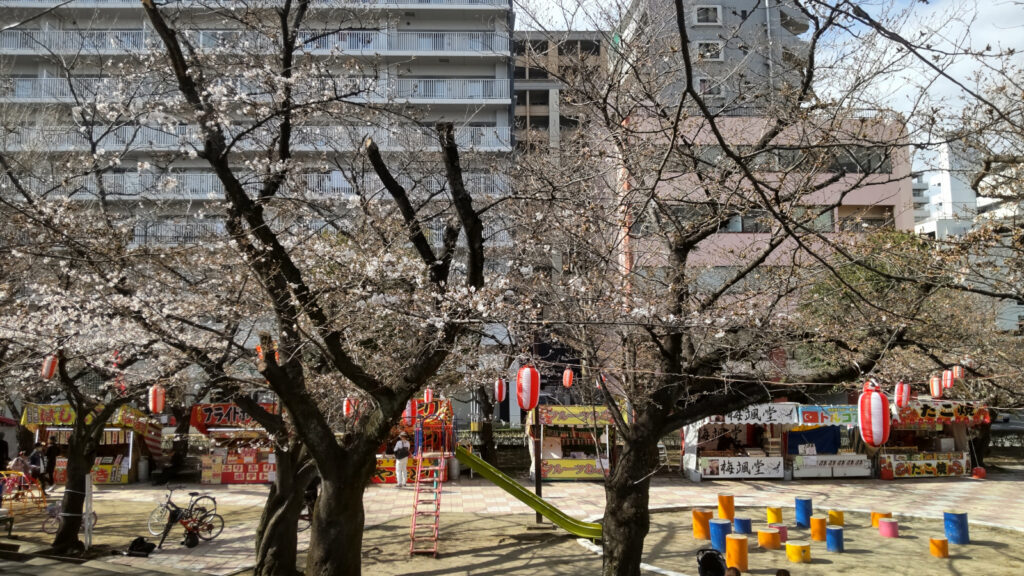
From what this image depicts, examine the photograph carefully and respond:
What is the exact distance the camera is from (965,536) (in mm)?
12219

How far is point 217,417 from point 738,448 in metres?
16.5

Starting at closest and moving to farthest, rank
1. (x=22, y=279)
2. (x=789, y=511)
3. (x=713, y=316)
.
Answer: (x=713, y=316), (x=22, y=279), (x=789, y=511)

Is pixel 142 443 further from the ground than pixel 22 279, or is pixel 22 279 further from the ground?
pixel 22 279

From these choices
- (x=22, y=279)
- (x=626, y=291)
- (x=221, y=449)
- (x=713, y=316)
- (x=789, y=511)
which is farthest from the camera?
(x=221, y=449)

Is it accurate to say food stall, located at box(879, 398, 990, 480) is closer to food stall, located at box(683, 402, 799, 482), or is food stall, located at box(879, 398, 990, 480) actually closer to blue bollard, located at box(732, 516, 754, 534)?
food stall, located at box(683, 402, 799, 482)

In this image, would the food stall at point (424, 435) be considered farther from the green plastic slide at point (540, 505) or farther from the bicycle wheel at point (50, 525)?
the bicycle wheel at point (50, 525)

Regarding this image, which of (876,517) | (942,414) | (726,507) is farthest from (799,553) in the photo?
(942,414)

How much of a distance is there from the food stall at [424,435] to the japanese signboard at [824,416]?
10.6m

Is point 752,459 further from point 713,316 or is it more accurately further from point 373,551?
point 713,316

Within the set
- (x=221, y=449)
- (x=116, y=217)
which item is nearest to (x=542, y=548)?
(x=116, y=217)

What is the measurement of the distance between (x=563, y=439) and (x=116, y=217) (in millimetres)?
14597

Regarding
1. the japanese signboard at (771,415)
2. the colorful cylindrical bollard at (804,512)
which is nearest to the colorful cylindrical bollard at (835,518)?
the colorful cylindrical bollard at (804,512)

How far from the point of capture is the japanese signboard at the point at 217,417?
813 inches

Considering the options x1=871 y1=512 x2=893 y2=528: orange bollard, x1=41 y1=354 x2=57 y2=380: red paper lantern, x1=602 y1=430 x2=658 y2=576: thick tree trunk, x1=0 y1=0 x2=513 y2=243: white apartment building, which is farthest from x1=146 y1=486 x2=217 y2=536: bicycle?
x1=871 y1=512 x2=893 y2=528: orange bollard
